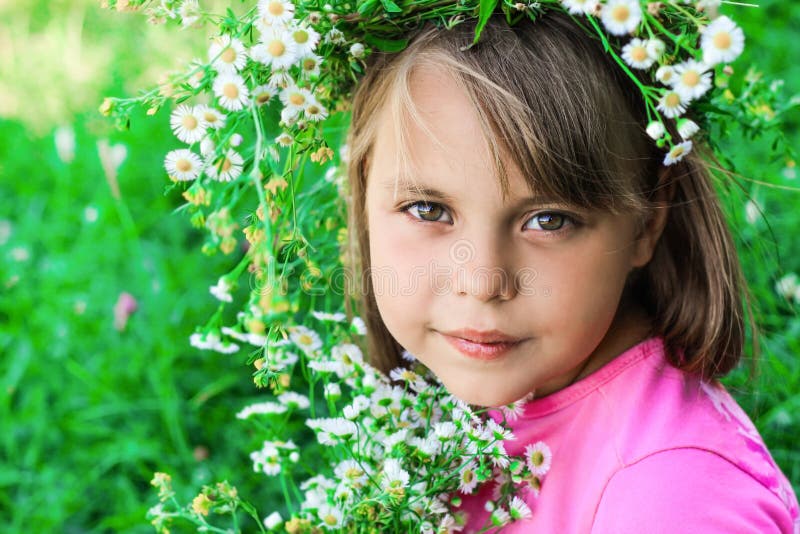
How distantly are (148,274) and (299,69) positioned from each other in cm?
133

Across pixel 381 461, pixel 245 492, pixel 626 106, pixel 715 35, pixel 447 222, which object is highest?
pixel 715 35

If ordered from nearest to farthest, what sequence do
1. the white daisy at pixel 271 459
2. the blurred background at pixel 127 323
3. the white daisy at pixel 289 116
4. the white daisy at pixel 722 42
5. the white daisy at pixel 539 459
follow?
1. the white daisy at pixel 722 42
2. the white daisy at pixel 289 116
3. the white daisy at pixel 539 459
4. the white daisy at pixel 271 459
5. the blurred background at pixel 127 323

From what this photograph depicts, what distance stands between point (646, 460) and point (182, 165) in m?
0.83

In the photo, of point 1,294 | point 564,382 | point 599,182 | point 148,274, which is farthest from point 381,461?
point 1,294

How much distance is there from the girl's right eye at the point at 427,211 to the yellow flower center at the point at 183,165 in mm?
357

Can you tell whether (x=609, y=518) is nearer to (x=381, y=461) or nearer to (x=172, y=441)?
(x=381, y=461)

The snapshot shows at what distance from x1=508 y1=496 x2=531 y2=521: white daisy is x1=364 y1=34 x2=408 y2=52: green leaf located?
2.48ft

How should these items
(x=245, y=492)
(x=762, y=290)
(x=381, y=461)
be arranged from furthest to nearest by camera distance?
(x=762, y=290) → (x=245, y=492) → (x=381, y=461)

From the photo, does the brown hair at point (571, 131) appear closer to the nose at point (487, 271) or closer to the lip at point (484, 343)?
the nose at point (487, 271)

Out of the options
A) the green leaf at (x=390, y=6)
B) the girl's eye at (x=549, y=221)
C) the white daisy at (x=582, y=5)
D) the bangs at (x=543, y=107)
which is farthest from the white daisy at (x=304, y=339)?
the white daisy at (x=582, y=5)

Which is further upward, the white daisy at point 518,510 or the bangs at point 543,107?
the bangs at point 543,107

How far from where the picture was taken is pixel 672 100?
1167mm

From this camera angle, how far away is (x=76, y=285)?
8.33 feet

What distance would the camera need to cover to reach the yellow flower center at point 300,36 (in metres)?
1.22
